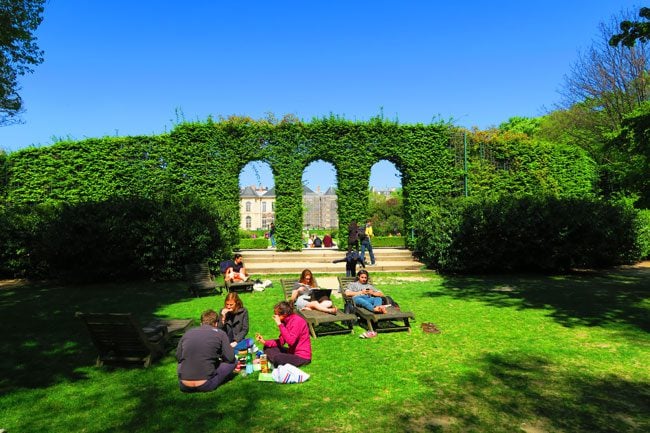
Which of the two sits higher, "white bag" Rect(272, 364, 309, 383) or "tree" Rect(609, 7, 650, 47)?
"tree" Rect(609, 7, 650, 47)

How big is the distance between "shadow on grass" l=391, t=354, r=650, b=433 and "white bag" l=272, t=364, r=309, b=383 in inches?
51.5

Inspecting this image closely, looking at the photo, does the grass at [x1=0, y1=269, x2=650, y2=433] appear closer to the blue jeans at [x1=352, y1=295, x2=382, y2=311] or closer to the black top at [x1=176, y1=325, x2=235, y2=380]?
the black top at [x1=176, y1=325, x2=235, y2=380]

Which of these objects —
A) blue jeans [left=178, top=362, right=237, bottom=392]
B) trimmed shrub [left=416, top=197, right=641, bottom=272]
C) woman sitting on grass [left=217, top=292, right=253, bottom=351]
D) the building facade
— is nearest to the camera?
blue jeans [left=178, top=362, right=237, bottom=392]

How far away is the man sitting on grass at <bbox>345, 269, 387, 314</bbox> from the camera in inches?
317

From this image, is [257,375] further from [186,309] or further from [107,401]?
[186,309]

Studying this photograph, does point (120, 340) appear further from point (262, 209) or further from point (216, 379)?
point (262, 209)

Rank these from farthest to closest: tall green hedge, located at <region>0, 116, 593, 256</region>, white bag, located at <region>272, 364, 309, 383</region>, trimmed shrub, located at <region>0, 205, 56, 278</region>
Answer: tall green hedge, located at <region>0, 116, 593, 256</region> → trimmed shrub, located at <region>0, 205, 56, 278</region> → white bag, located at <region>272, 364, 309, 383</region>

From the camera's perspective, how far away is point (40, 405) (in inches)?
183

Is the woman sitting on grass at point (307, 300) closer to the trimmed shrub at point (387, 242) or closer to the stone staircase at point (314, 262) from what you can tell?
the stone staircase at point (314, 262)

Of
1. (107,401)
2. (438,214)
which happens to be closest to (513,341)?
(107,401)

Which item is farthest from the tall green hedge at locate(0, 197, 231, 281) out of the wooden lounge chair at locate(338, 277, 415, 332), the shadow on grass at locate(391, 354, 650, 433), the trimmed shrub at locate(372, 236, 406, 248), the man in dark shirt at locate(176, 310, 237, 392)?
the trimmed shrub at locate(372, 236, 406, 248)

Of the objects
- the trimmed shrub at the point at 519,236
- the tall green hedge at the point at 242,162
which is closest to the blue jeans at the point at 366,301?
the trimmed shrub at the point at 519,236

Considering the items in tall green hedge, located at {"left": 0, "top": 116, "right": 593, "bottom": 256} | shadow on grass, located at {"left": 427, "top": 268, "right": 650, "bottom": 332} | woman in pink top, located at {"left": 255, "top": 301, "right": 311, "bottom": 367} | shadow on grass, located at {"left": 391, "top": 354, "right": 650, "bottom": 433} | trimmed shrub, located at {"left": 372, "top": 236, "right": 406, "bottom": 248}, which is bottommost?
shadow on grass, located at {"left": 391, "top": 354, "right": 650, "bottom": 433}

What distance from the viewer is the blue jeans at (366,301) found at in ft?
26.9
